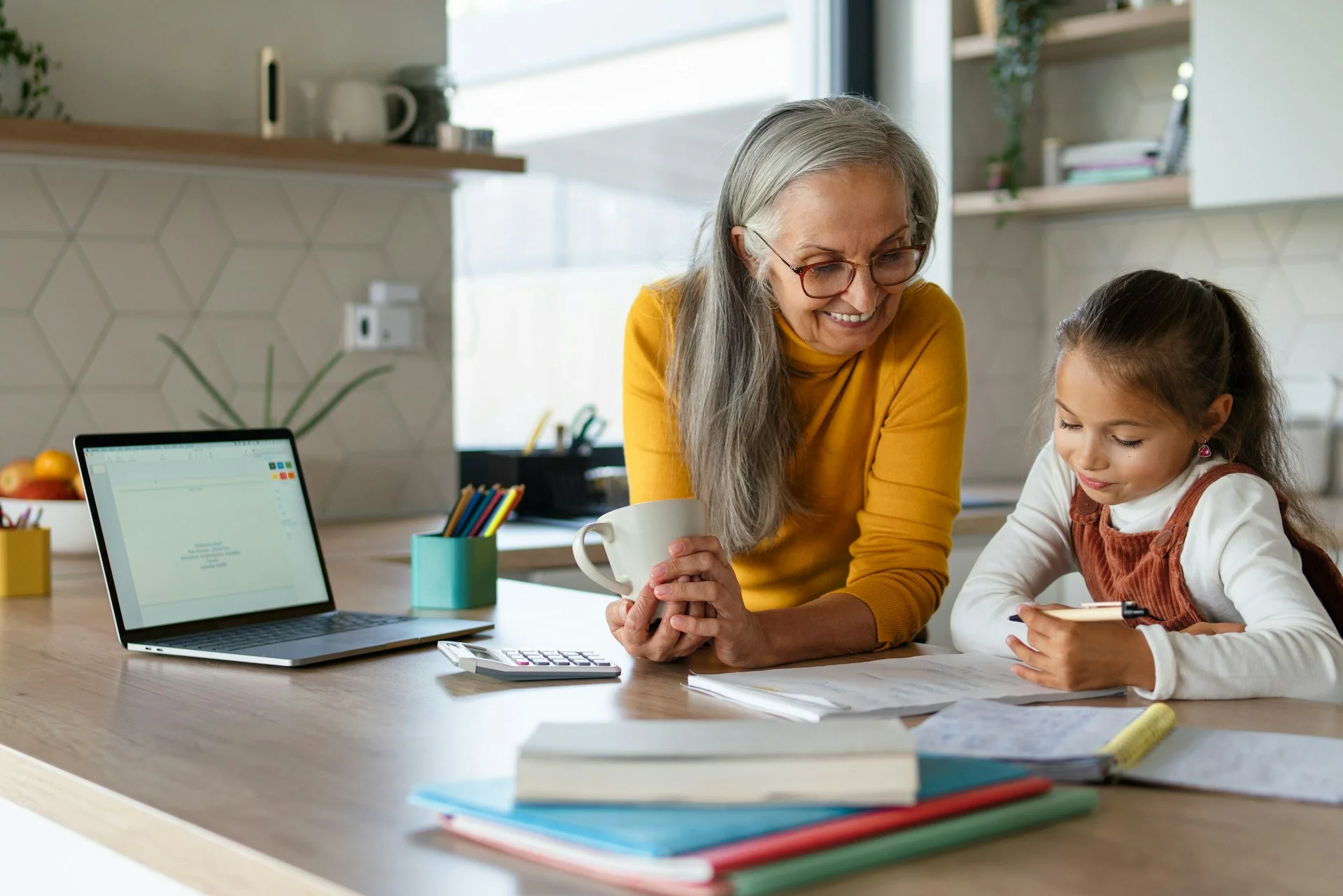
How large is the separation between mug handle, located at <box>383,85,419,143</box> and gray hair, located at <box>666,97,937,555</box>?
1.15 m

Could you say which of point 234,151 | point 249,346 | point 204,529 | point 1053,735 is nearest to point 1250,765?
point 1053,735

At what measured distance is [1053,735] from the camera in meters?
0.94

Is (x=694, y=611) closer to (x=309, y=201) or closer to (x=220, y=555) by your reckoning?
(x=220, y=555)

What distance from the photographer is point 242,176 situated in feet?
8.43

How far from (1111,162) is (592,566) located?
7.61 ft

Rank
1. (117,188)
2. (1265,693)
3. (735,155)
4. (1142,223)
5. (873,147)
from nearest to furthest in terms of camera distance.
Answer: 1. (1265,693)
2. (873,147)
3. (735,155)
4. (117,188)
5. (1142,223)

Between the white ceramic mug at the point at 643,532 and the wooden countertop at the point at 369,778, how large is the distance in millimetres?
87

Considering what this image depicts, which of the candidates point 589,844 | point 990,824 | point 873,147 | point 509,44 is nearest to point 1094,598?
point 873,147

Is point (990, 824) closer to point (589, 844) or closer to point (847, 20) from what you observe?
point (589, 844)

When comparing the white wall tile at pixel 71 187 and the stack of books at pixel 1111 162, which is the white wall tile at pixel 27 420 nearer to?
the white wall tile at pixel 71 187

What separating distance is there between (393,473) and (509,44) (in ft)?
3.32

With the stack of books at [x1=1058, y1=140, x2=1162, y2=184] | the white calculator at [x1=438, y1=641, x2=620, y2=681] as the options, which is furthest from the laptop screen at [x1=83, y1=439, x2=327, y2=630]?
the stack of books at [x1=1058, y1=140, x2=1162, y2=184]

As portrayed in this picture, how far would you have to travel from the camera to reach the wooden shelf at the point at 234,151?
2.19 meters

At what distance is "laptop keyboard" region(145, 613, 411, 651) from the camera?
4.53 feet
